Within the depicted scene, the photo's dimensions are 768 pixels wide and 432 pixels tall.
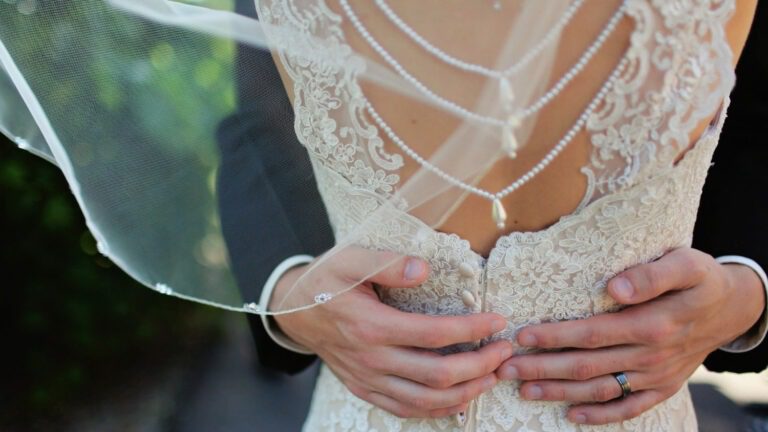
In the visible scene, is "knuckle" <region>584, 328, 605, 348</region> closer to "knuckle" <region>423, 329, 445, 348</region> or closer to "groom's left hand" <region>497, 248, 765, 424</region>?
"groom's left hand" <region>497, 248, 765, 424</region>

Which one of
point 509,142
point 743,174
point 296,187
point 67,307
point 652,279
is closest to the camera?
point 509,142

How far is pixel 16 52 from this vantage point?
0.90 m

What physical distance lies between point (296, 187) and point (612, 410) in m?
0.48

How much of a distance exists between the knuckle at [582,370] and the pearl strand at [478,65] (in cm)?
35

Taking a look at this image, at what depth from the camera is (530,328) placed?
855 mm

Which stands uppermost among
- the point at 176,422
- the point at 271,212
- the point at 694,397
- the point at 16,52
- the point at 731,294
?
the point at 16,52

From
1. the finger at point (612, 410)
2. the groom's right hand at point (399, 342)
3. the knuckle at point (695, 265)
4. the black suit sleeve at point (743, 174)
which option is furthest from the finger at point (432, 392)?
the black suit sleeve at point (743, 174)

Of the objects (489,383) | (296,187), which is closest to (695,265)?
(489,383)

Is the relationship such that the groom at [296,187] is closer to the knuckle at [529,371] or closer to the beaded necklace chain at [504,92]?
the knuckle at [529,371]

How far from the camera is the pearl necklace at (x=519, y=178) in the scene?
0.74 metres

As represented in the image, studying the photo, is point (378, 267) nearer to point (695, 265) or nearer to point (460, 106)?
point (460, 106)

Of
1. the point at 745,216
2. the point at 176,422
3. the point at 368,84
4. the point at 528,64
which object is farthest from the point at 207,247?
the point at 176,422

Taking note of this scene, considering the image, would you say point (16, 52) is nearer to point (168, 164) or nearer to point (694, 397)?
point (168, 164)

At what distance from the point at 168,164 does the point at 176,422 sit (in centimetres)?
191
